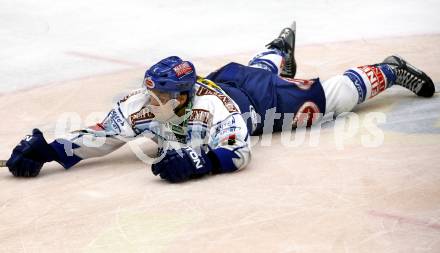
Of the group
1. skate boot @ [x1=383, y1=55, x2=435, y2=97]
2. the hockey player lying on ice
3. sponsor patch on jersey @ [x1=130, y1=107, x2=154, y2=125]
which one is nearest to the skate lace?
skate boot @ [x1=383, y1=55, x2=435, y2=97]

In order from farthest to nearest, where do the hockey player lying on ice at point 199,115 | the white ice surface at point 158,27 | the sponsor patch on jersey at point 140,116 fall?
the white ice surface at point 158,27 < the sponsor patch on jersey at point 140,116 < the hockey player lying on ice at point 199,115

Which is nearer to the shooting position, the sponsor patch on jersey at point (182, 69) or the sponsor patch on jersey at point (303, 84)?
the sponsor patch on jersey at point (182, 69)

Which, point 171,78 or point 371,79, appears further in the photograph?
point 371,79

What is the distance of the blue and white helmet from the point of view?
16.8 feet

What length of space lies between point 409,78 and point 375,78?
0.33 meters

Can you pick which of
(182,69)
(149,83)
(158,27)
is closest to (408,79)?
(182,69)

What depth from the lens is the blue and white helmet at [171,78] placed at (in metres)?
5.11

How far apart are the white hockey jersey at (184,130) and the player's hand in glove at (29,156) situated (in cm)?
11

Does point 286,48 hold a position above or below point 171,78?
below

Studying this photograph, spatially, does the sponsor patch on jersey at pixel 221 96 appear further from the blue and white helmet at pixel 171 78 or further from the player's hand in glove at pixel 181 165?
the player's hand in glove at pixel 181 165

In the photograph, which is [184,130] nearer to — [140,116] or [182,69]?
[140,116]

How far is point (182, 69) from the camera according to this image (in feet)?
17.0

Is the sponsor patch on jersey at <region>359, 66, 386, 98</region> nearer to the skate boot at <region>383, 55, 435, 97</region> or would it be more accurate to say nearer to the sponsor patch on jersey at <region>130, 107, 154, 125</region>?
the skate boot at <region>383, 55, 435, 97</region>

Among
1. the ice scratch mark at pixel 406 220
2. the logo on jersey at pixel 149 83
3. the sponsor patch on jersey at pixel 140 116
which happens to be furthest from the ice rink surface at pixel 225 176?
the logo on jersey at pixel 149 83
